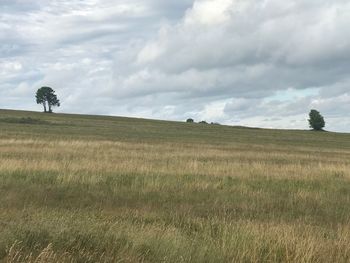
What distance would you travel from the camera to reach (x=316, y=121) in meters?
148

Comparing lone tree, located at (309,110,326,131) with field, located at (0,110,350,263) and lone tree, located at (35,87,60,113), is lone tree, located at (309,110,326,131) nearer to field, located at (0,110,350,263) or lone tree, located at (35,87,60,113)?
lone tree, located at (35,87,60,113)

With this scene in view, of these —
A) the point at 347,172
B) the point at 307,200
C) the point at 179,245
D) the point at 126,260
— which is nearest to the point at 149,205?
the point at 307,200

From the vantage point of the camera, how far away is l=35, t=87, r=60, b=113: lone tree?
456 feet

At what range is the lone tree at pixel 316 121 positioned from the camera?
147 meters

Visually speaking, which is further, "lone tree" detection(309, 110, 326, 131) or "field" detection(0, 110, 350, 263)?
"lone tree" detection(309, 110, 326, 131)

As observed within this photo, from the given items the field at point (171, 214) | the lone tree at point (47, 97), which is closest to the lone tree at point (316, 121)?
the lone tree at point (47, 97)

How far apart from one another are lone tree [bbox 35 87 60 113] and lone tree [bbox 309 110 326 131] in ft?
224

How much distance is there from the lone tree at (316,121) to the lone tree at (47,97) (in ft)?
224

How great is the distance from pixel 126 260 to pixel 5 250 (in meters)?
1.50

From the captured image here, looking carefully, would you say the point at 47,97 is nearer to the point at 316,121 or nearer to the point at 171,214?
the point at 316,121

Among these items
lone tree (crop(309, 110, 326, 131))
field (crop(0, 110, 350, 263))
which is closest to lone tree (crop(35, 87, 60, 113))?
lone tree (crop(309, 110, 326, 131))

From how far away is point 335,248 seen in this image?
27.1 feet

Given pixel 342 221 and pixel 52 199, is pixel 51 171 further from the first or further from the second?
pixel 342 221

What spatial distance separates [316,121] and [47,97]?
235 feet
